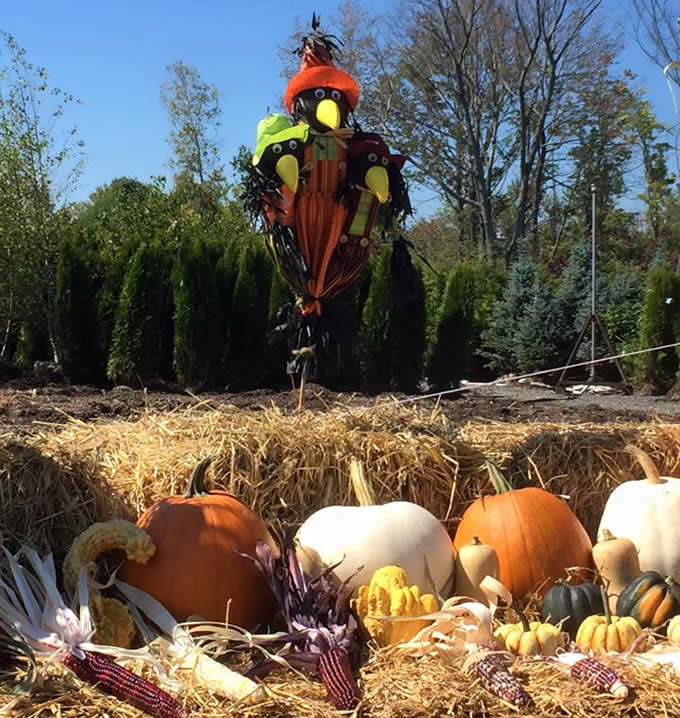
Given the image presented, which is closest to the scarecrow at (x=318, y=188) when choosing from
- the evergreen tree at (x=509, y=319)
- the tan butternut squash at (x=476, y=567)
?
the tan butternut squash at (x=476, y=567)

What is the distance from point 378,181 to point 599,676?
2.72 metres

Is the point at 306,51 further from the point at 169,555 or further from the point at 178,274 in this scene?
the point at 178,274

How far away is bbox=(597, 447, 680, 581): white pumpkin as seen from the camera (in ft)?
9.02

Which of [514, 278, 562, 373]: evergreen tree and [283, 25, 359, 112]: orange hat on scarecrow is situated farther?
[514, 278, 562, 373]: evergreen tree

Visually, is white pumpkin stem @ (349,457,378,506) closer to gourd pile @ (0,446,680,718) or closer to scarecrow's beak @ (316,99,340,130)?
gourd pile @ (0,446,680,718)

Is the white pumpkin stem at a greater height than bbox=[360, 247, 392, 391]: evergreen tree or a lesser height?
lesser

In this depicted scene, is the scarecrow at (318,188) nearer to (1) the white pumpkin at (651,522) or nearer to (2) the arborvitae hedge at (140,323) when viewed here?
(1) the white pumpkin at (651,522)

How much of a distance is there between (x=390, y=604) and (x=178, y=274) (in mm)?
7669

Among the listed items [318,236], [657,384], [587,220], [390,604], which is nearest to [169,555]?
[390,604]

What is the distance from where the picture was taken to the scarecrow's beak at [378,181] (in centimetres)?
400

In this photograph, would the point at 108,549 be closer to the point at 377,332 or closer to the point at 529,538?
the point at 529,538

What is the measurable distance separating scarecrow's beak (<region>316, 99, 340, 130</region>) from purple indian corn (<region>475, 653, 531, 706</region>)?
2.74m

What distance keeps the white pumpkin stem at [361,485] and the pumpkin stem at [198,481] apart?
499mm

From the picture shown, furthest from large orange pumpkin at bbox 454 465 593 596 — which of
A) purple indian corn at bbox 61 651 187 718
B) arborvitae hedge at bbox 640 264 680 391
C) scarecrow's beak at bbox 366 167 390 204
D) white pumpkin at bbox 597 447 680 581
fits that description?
arborvitae hedge at bbox 640 264 680 391
